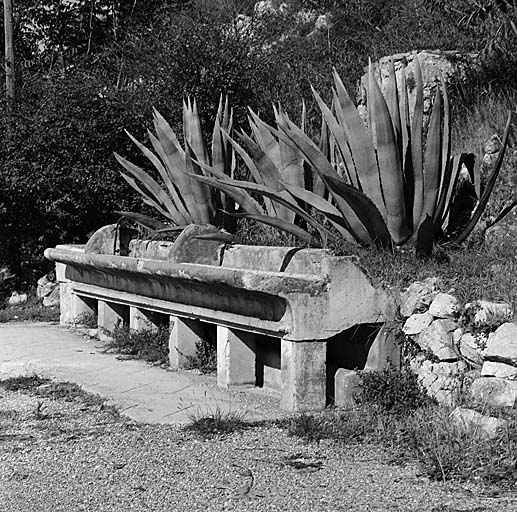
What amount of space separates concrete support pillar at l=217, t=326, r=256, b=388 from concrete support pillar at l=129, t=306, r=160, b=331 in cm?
217

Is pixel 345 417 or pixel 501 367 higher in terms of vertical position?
pixel 501 367

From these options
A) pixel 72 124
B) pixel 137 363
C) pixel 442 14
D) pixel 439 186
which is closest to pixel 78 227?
pixel 72 124

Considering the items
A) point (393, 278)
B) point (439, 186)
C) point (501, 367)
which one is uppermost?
point (439, 186)

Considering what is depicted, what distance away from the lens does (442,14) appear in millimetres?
16125

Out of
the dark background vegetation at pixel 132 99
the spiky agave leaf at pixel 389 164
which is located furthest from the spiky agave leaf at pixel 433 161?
the dark background vegetation at pixel 132 99

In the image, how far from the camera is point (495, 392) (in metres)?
5.30

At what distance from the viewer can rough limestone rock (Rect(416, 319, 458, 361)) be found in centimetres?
586

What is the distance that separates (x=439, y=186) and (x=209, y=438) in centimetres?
286

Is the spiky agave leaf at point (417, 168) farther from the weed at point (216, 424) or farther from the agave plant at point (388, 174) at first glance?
the weed at point (216, 424)

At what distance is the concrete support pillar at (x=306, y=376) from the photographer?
645 cm

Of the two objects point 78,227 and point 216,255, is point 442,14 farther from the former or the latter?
point 216,255

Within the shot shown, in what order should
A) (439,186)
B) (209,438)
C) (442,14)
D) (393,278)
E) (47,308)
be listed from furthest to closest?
(442,14)
(47,308)
(439,186)
(393,278)
(209,438)

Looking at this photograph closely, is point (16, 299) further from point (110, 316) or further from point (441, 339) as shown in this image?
point (441, 339)

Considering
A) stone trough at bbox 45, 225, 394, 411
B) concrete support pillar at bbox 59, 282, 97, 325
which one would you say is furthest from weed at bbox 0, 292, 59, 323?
stone trough at bbox 45, 225, 394, 411
